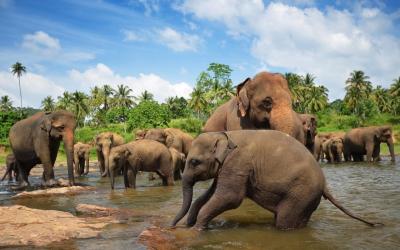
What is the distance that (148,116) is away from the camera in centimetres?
5916

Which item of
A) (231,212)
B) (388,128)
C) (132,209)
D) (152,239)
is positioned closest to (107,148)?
(132,209)

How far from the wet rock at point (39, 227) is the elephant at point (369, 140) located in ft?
78.0

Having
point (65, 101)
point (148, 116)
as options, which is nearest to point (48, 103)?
point (65, 101)

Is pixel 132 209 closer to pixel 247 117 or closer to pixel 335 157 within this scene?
pixel 247 117

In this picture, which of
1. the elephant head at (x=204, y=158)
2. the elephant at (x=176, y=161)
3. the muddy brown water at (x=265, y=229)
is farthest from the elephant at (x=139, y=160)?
the elephant head at (x=204, y=158)

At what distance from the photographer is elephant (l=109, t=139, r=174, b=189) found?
50.0 feet

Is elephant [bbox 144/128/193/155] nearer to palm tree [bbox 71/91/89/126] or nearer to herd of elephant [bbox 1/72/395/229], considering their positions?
herd of elephant [bbox 1/72/395/229]

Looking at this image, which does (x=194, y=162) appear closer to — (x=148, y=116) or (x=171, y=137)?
(x=171, y=137)

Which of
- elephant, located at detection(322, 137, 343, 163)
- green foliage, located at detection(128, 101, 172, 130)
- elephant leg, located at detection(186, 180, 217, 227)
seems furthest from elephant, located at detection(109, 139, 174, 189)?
green foliage, located at detection(128, 101, 172, 130)

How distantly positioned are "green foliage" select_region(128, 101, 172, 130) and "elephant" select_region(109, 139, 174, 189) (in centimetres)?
4170

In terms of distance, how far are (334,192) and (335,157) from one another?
22.5 m

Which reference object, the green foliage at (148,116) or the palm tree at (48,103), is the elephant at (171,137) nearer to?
the green foliage at (148,116)

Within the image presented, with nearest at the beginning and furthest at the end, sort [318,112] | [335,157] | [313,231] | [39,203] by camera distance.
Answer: [313,231] → [39,203] → [335,157] → [318,112]

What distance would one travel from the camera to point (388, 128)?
2938cm
